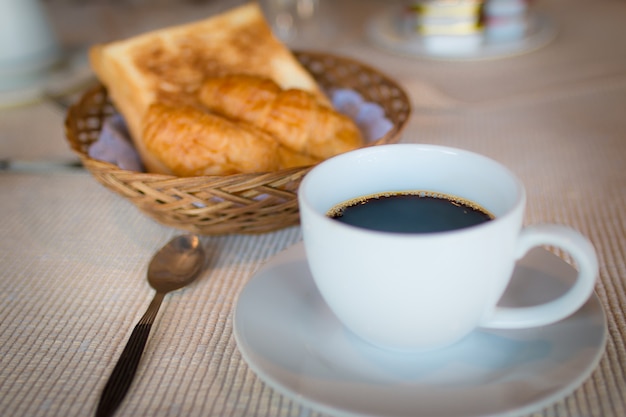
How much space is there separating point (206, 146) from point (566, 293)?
0.38 meters

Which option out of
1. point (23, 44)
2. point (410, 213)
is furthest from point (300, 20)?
point (410, 213)

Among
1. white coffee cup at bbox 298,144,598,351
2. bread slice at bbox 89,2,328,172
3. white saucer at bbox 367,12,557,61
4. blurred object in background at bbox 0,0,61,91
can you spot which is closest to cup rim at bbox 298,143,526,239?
white coffee cup at bbox 298,144,598,351

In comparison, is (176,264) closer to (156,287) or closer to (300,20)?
(156,287)

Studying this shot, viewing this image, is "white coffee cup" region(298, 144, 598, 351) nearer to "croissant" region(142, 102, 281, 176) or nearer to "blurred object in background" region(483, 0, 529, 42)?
"croissant" region(142, 102, 281, 176)

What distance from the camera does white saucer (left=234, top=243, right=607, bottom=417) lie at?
35cm

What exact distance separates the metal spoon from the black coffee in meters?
0.17

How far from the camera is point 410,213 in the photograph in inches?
17.6

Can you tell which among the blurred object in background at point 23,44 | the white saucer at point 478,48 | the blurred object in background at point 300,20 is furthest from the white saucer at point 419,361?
the blurred object in background at point 300,20

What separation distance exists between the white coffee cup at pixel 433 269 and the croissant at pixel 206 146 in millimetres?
201

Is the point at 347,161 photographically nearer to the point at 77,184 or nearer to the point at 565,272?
the point at 565,272

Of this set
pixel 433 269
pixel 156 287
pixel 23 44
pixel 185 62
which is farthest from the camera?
pixel 23 44

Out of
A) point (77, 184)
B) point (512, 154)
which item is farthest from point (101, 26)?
point (512, 154)

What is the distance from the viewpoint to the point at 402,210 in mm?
451

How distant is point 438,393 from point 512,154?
1.58 ft
